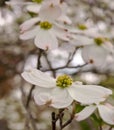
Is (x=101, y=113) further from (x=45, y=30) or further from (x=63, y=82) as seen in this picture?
(x=45, y=30)

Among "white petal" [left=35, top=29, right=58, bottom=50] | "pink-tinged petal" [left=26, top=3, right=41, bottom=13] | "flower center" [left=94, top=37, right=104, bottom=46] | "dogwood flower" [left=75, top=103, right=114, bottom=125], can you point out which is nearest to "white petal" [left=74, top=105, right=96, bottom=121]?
"dogwood flower" [left=75, top=103, right=114, bottom=125]

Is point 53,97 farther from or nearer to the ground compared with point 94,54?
farther from the ground

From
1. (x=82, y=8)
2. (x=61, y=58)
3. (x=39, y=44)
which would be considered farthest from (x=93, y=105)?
(x=61, y=58)

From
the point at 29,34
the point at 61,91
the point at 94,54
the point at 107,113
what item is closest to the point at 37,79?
the point at 61,91

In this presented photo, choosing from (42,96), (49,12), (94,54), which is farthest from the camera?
(94,54)

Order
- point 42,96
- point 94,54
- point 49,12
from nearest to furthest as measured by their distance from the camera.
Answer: point 42,96 → point 49,12 → point 94,54

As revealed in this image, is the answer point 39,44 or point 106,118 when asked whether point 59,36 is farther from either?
point 106,118

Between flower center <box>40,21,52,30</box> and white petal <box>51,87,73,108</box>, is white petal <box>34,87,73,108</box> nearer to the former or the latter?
white petal <box>51,87,73,108</box>
